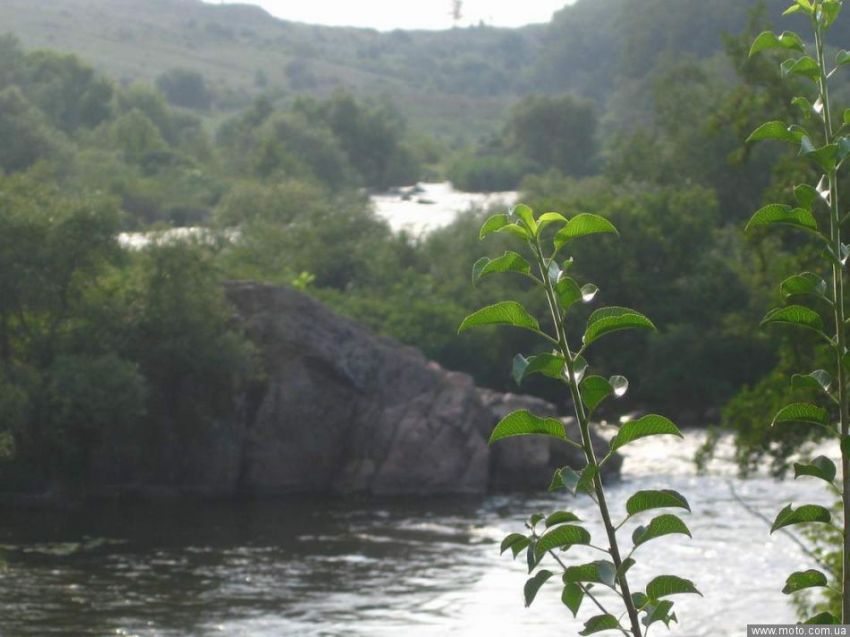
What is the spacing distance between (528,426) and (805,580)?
831 mm

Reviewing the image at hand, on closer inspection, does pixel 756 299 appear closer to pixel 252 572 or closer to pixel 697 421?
pixel 697 421

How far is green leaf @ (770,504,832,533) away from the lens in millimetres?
3568

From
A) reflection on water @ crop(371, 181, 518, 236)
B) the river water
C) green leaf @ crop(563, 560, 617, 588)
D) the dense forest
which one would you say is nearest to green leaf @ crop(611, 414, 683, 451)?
green leaf @ crop(563, 560, 617, 588)

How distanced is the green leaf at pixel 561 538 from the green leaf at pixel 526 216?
2.28ft

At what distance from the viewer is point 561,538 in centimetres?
345

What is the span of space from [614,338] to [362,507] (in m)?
13.1

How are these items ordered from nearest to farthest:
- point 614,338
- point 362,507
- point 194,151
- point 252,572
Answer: point 252,572 < point 362,507 < point 614,338 < point 194,151

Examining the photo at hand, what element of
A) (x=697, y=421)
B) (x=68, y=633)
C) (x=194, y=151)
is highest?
(x=194, y=151)

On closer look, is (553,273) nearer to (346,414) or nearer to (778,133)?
(778,133)

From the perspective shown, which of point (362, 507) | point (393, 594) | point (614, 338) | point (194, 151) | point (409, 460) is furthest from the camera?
point (194, 151)

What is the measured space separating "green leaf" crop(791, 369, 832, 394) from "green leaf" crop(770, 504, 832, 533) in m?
0.29

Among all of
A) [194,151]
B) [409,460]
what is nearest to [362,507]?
[409,460]

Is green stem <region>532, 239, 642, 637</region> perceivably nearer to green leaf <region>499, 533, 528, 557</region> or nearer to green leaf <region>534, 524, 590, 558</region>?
green leaf <region>534, 524, 590, 558</region>

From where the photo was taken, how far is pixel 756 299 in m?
41.1
